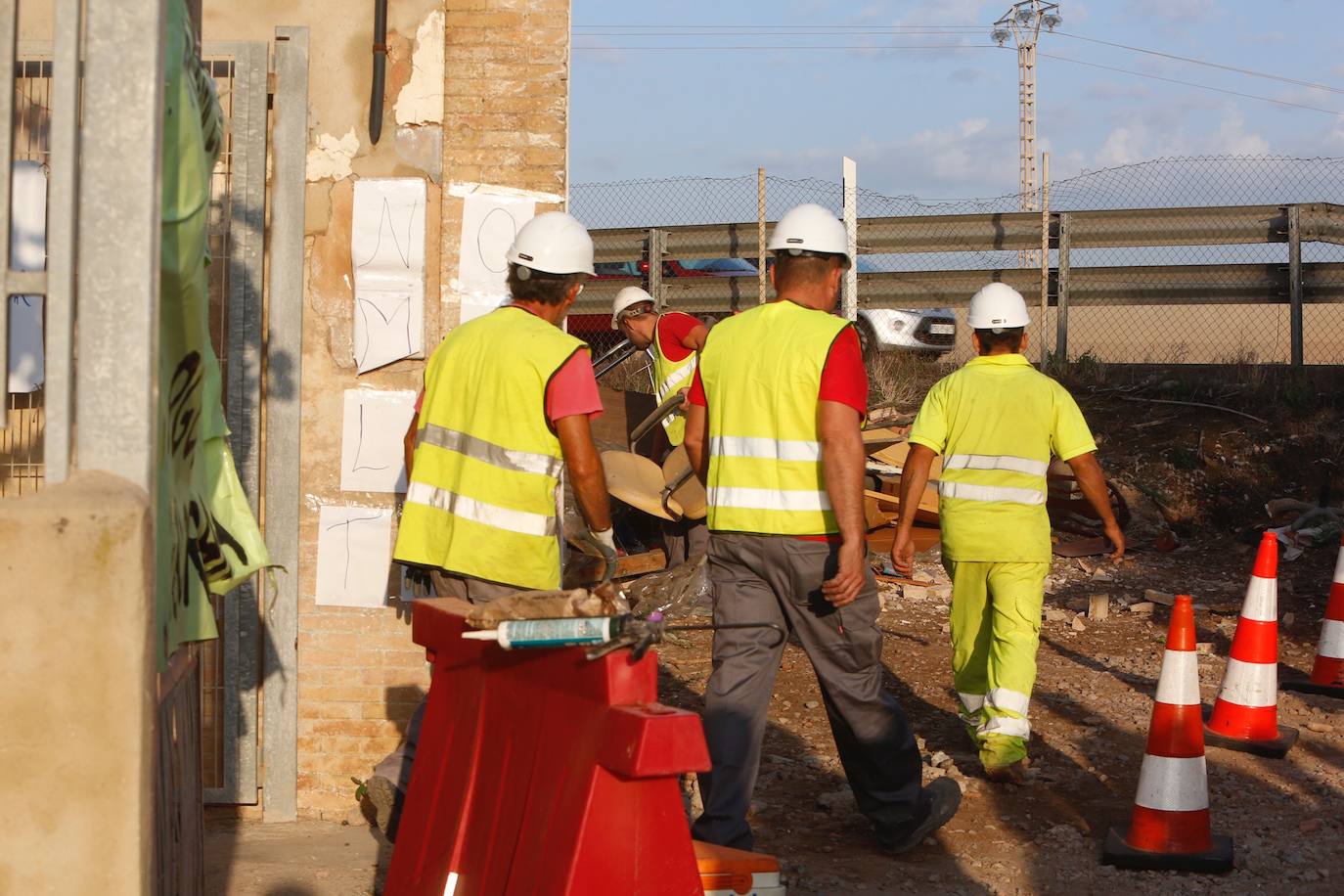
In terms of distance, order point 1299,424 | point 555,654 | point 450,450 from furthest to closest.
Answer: point 1299,424 < point 450,450 < point 555,654

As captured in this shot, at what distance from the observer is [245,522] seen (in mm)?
3865

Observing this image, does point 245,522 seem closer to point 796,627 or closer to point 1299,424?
point 796,627

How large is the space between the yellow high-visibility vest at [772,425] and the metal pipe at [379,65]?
1692mm

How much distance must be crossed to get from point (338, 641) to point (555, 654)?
263 cm

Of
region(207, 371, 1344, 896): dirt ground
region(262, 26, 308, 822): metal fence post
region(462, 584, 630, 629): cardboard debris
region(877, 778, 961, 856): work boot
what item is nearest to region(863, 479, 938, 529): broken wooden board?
region(207, 371, 1344, 896): dirt ground

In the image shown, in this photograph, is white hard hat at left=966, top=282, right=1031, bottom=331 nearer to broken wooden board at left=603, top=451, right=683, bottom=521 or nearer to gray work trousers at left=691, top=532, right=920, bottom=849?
gray work trousers at left=691, top=532, right=920, bottom=849

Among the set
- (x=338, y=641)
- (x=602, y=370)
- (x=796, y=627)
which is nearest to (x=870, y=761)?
(x=796, y=627)

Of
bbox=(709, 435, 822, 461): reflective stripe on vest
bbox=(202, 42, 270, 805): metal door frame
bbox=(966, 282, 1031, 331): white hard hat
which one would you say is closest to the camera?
bbox=(709, 435, 822, 461): reflective stripe on vest

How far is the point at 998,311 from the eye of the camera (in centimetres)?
652

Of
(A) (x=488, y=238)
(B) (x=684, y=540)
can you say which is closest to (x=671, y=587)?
(B) (x=684, y=540)

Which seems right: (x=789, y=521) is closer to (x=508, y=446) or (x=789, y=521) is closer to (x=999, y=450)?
(x=508, y=446)

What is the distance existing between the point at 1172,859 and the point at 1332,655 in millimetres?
3158

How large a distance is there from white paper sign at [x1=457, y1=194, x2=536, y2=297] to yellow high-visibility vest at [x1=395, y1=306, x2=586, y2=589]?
97 cm

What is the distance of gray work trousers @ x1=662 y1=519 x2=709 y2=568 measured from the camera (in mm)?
8584
